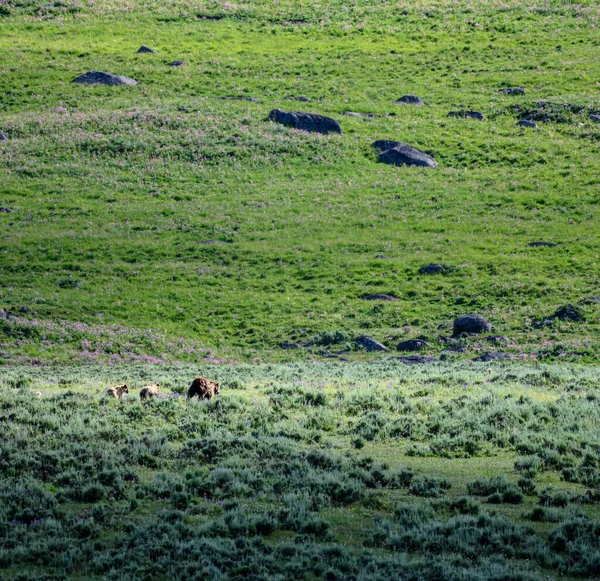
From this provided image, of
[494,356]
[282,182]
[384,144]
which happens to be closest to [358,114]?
[384,144]

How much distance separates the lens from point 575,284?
41.1 metres

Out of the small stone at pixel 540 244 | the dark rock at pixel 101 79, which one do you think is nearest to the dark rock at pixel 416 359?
the small stone at pixel 540 244

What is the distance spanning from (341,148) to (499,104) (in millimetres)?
17241

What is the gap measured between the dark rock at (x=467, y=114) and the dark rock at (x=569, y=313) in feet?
109

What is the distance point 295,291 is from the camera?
4175 cm

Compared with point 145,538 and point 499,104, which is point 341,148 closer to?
point 499,104

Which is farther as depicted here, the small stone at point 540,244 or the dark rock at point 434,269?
the small stone at point 540,244

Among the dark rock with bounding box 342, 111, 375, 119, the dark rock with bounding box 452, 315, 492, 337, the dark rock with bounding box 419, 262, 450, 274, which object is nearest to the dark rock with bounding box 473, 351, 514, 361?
the dark rock with bounding box 452, 315, 492, 337

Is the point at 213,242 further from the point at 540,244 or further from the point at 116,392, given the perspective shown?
the point at 116,392

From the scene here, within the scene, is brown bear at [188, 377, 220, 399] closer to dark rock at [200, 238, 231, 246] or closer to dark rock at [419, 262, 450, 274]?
dark rock at [419, 262, 450, 274]

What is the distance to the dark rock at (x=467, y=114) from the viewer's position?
66.6 m

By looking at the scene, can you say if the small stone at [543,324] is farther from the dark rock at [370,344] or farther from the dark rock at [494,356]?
the dark rock at [370,344]

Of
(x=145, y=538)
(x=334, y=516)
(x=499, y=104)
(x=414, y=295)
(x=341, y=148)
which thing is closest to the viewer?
(x=145, y=538)

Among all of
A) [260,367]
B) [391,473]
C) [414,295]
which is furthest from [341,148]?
[391,473]
